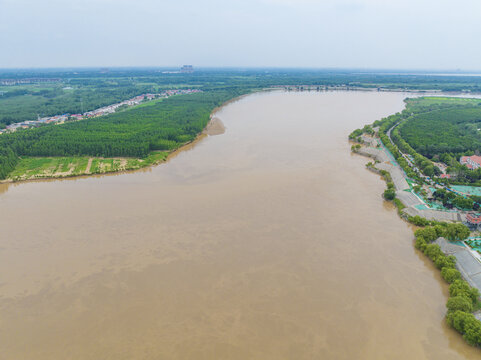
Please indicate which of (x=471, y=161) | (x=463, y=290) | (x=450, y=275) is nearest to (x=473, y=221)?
(x=450, y=275)

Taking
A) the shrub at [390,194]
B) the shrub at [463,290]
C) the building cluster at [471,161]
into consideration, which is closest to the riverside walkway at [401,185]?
the shrub at [390,194]

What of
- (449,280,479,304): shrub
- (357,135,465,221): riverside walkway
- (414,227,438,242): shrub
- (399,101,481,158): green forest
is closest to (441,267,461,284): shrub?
(449,280,479,304): shrub

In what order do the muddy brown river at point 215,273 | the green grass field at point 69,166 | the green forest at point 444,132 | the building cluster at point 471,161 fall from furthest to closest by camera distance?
the green forest at point 444,132, the green grass field at point 69,166, the building cluster at point 471,161, the muddy brown river at point 215,273

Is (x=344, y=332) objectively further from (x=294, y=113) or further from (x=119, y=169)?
(x=294, y=113)

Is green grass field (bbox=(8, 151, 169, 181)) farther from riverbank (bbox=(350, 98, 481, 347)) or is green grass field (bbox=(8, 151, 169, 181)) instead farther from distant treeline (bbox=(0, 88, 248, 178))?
riverbank (bbox=(350, 98, 481, 347))

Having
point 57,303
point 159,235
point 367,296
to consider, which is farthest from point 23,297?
point 367,296

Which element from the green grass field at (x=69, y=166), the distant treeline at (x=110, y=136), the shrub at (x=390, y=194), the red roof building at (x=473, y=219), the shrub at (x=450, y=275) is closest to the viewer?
the shrub at (x=450, y=275)

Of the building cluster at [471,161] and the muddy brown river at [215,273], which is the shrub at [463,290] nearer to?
the muddy brown river at [215,273]
